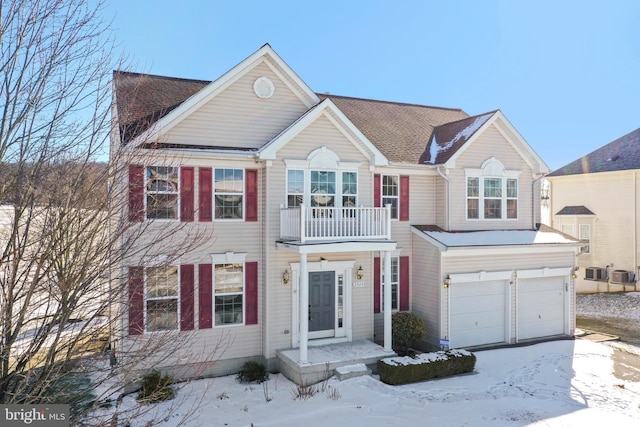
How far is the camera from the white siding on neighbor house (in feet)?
80.9

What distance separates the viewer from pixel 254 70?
13.7 m

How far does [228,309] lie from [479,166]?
412 inches

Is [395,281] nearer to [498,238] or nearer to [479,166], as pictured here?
[498,238]

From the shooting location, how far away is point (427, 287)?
15117 millimetres

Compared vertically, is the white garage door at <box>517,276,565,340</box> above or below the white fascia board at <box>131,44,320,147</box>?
below

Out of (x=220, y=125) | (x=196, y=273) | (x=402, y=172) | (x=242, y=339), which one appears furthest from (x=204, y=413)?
(x=402, y=172)

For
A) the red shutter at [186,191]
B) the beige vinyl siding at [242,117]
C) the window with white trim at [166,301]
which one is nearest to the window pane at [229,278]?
the window with white trim at [166,301]

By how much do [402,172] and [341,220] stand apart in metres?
3.93

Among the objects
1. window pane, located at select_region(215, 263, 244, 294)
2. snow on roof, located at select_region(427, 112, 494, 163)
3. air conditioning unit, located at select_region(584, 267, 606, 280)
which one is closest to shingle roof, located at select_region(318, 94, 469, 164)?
snow on roof, located at select_region(427, 112, 494, 163)

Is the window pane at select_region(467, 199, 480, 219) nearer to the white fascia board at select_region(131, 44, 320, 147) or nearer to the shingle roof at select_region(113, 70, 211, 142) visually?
the white fascia board at select_region(131, 44, 320, 147)

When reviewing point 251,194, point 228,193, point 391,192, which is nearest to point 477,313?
point 391,192

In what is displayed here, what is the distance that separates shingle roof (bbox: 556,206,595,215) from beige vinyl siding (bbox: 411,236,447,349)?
55.4 ft

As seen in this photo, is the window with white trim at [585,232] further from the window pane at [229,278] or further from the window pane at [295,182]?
the window pane at [229,278]

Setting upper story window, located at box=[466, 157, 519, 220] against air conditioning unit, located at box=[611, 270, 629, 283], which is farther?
air conditioning unit, located at box=[611, 270, 629, 283]
